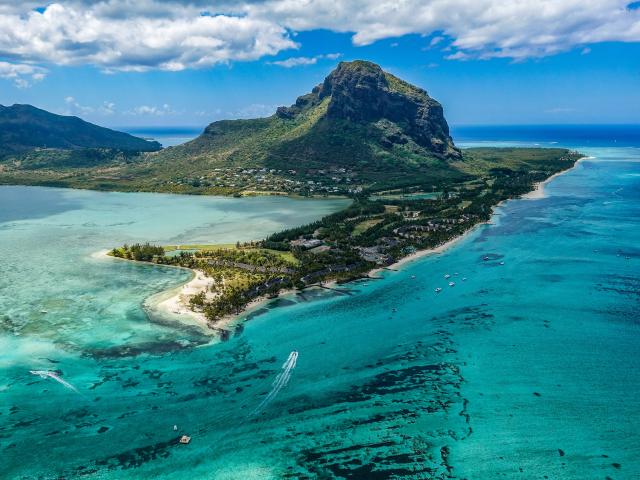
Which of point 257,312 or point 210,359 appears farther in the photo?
point 257,312

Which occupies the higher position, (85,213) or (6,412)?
(85,213)

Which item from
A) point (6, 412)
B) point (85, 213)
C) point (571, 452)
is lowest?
point (571, 452)

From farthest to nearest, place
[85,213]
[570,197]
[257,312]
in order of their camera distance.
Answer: [570,197]
[85,213]
[257,312]

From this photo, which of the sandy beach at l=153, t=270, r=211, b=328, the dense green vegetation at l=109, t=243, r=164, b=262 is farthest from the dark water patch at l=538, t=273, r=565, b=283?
the dense green vegetation at l=109, t=243, r=164, b=262

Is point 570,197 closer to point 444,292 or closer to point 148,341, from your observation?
point 444,292

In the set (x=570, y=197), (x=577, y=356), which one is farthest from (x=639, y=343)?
(x=570, y=197)

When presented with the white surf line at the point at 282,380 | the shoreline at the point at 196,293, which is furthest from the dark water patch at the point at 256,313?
the white surf line at the point at 282,380

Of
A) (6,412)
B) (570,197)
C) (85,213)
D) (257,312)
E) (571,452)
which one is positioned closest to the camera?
(571,452)
